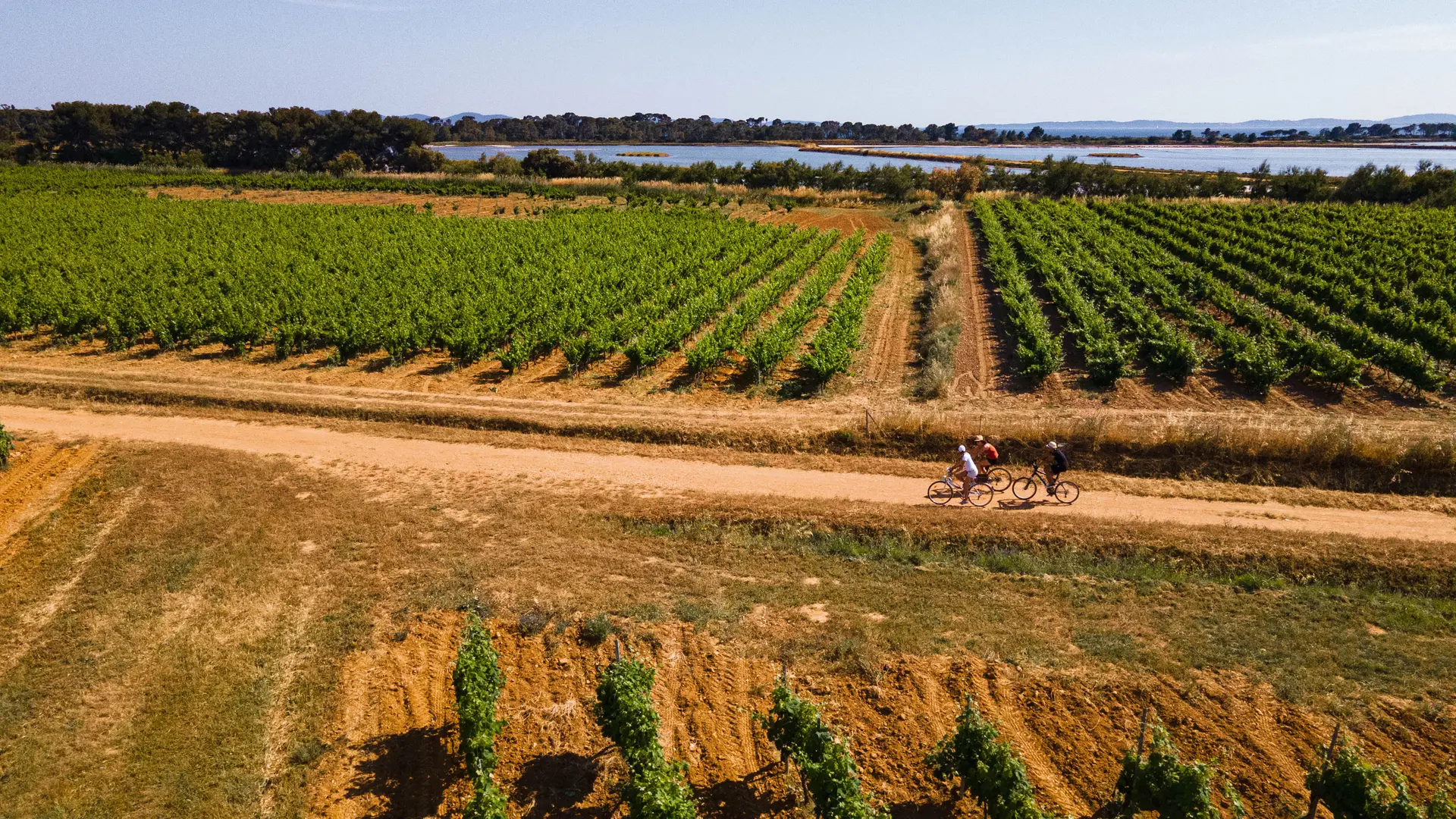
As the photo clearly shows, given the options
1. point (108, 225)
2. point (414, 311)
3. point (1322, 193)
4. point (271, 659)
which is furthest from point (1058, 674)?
point (1322, 193)

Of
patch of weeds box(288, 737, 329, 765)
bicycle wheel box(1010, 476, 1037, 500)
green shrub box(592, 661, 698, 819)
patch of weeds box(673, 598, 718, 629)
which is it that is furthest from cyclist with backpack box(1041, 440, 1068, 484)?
patch of weeds box(288, 737, 329, 765)

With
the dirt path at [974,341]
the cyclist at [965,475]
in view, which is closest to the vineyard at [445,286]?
the dirt path at [974,341]

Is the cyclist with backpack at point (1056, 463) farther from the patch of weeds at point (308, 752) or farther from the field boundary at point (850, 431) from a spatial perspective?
the patch of weeds at point (308, 752)

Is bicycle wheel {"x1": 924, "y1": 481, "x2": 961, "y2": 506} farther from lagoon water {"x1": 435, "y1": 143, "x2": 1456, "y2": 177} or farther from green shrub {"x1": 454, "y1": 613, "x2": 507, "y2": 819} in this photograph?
lagoon water {"x1": 435, "y1": 143, "x2": 1456, "y2": 177}

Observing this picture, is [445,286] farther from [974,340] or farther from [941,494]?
[941,494]

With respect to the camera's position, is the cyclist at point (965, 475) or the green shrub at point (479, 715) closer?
the green shrub at point (479, 715)
